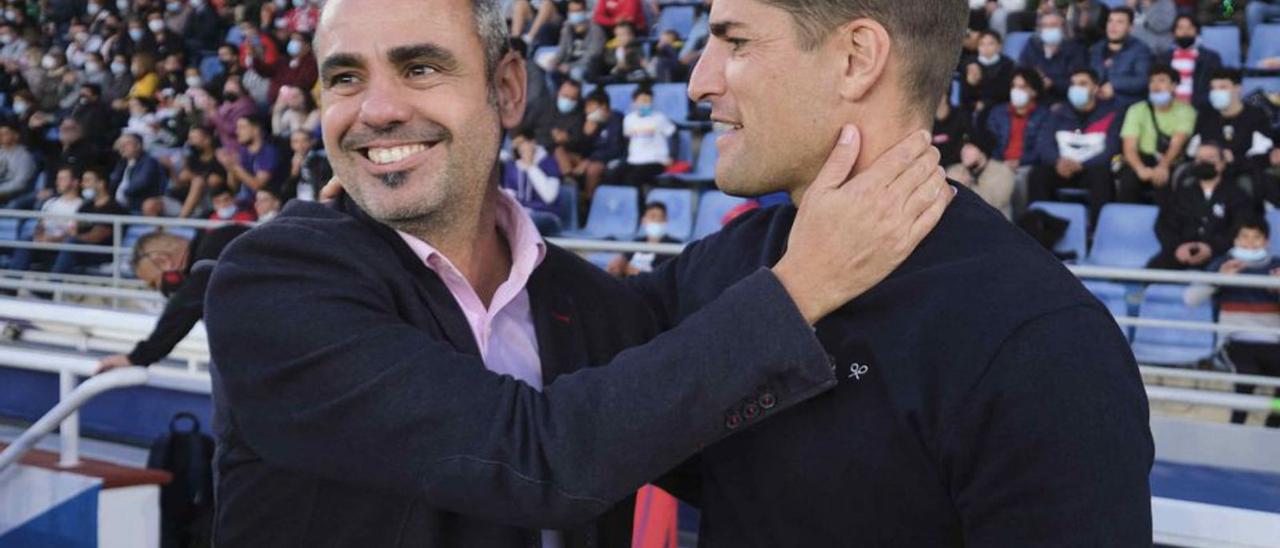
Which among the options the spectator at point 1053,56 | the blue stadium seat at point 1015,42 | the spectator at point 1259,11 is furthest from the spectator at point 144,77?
the spectator at point 1259,11

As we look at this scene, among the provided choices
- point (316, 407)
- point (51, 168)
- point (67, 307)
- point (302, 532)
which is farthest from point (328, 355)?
point (51, 168)

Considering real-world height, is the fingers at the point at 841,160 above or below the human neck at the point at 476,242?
above

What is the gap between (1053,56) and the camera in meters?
7.59

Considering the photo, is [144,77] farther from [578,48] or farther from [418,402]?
[418,402]

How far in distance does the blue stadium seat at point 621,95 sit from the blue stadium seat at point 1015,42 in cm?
245

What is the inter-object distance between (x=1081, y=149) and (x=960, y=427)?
616 centimetres

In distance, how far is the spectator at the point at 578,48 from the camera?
9883mm

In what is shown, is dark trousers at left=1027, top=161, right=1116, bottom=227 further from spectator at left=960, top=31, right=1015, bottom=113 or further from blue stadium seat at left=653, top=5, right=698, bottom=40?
blue stadium seat at left=653, top=5, right=698, bottom=40

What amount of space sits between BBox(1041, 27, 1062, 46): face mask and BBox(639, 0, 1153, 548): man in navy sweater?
636cm

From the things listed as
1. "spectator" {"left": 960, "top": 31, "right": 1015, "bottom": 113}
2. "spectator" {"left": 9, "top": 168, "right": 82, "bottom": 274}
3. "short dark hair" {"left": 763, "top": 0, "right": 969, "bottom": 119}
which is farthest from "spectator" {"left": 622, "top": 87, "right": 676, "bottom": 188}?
"short dark hair" {"left": 763, "top": 0, "right": 969, "bottom": 119}

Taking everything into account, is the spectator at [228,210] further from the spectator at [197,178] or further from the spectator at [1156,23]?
the spectator at [1156,23]

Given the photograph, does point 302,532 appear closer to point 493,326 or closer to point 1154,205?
point 493,326

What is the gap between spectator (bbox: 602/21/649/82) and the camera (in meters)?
9.53

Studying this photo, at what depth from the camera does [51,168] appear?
1205cm
